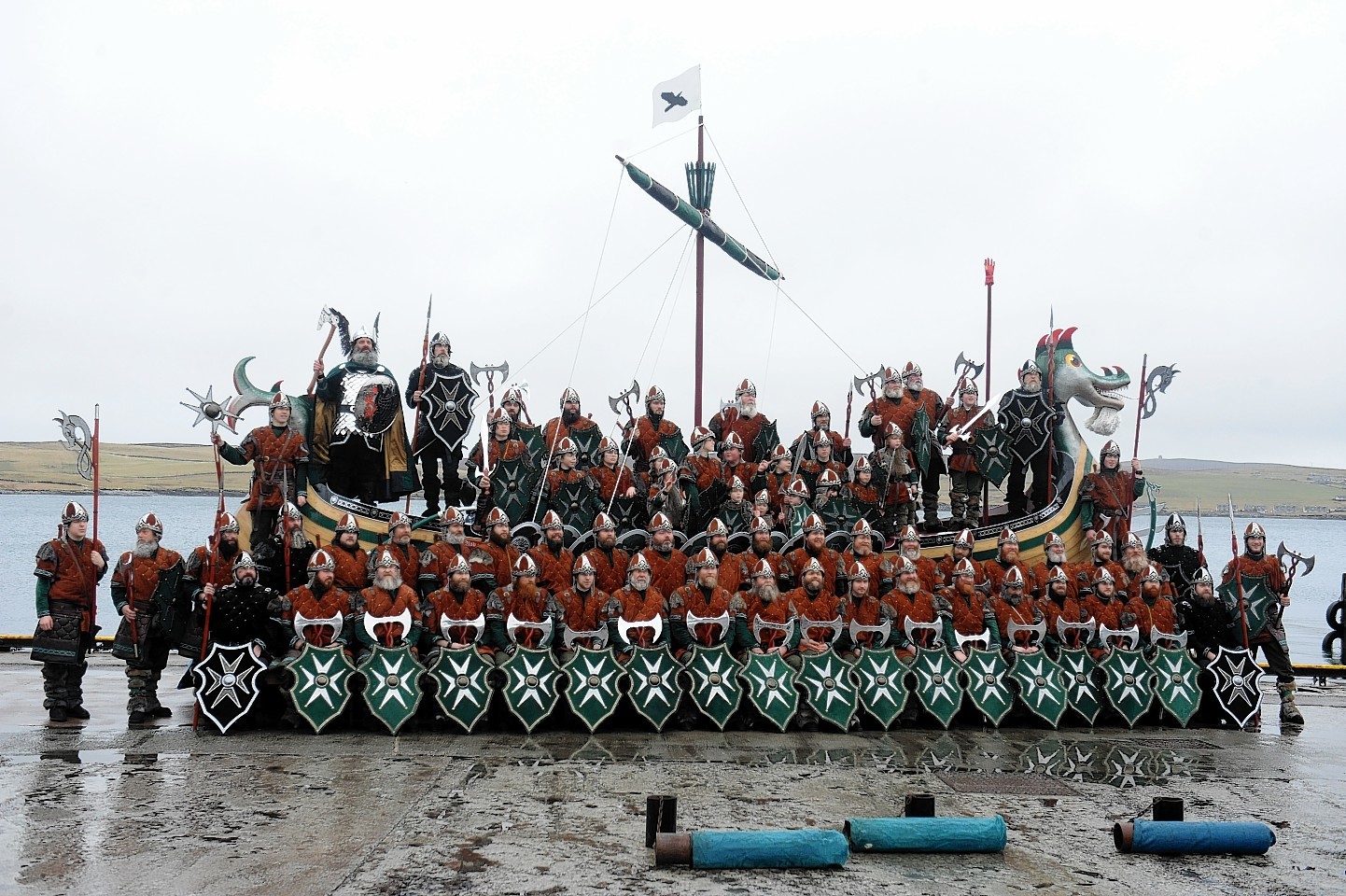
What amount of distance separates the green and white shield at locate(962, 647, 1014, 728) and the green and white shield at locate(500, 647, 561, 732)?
3866 millimetres

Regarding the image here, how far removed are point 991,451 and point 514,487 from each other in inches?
230

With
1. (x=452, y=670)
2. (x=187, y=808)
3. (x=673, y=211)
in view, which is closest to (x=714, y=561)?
(x=452, y=670)

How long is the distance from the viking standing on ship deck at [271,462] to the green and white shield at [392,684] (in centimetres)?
322

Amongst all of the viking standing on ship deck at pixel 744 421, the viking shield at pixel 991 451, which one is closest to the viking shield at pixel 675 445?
the viking standing on ship deck at pixel 744 421

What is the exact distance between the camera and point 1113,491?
1434 centimetres

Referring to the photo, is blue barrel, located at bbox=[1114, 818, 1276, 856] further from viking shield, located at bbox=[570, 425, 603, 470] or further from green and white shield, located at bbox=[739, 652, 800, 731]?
viking shield, located at bbox=[570, 425, 603, 470]

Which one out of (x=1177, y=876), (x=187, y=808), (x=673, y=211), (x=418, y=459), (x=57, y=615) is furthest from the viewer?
(x=673, y=211)

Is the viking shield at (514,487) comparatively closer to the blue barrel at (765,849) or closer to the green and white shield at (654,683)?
the green and white shield at (654,683)

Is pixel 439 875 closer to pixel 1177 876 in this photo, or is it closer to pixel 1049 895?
pixel 1049 895

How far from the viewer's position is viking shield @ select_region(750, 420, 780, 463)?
14898 mm

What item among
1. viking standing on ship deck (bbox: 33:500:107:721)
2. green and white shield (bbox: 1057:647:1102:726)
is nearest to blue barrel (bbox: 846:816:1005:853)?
green and white shield (bbox: 1057:647:1102:726)

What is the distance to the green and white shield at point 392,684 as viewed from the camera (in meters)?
10.6

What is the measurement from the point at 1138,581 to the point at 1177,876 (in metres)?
5.74

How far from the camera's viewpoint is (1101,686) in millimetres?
11820
